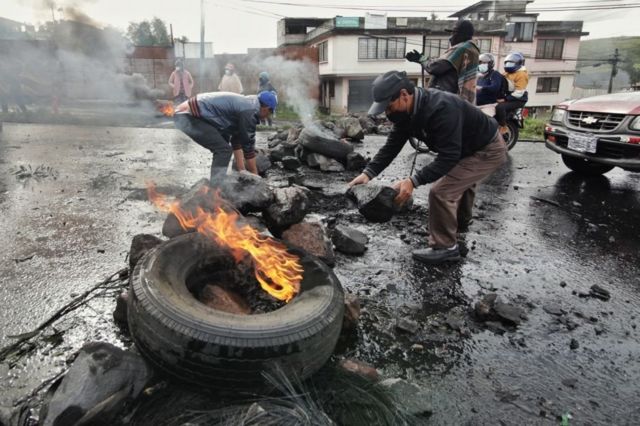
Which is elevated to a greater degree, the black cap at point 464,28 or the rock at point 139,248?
the black cap at point 464,28

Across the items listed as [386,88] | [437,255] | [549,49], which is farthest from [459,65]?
[549,49]

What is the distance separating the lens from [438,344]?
8.95ft

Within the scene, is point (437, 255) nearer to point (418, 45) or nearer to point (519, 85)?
point (519, 85)

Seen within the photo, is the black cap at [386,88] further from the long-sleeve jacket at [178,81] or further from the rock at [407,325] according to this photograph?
the long-sleeve jacket at [178,81]

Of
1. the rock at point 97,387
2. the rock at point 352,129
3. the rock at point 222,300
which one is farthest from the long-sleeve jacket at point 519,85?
the rock at point 97,387

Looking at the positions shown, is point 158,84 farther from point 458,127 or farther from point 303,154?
point 458,127

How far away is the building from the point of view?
27.9 meters

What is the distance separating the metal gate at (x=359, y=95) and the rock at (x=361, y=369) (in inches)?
1099

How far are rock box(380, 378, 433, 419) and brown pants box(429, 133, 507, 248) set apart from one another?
186 cm

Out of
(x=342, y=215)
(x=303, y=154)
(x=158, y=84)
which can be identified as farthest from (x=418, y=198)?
(x=158, y=84)

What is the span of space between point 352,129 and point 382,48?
21196 millimetres

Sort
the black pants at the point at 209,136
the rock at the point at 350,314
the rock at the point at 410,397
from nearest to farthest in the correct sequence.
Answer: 1. the rock at the point at 410,397
2. the rock at the point at 350,314
3. the black pants at the point at 209,136

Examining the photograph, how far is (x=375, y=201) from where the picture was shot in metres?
4.39

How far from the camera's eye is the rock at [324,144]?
727 centimetres
